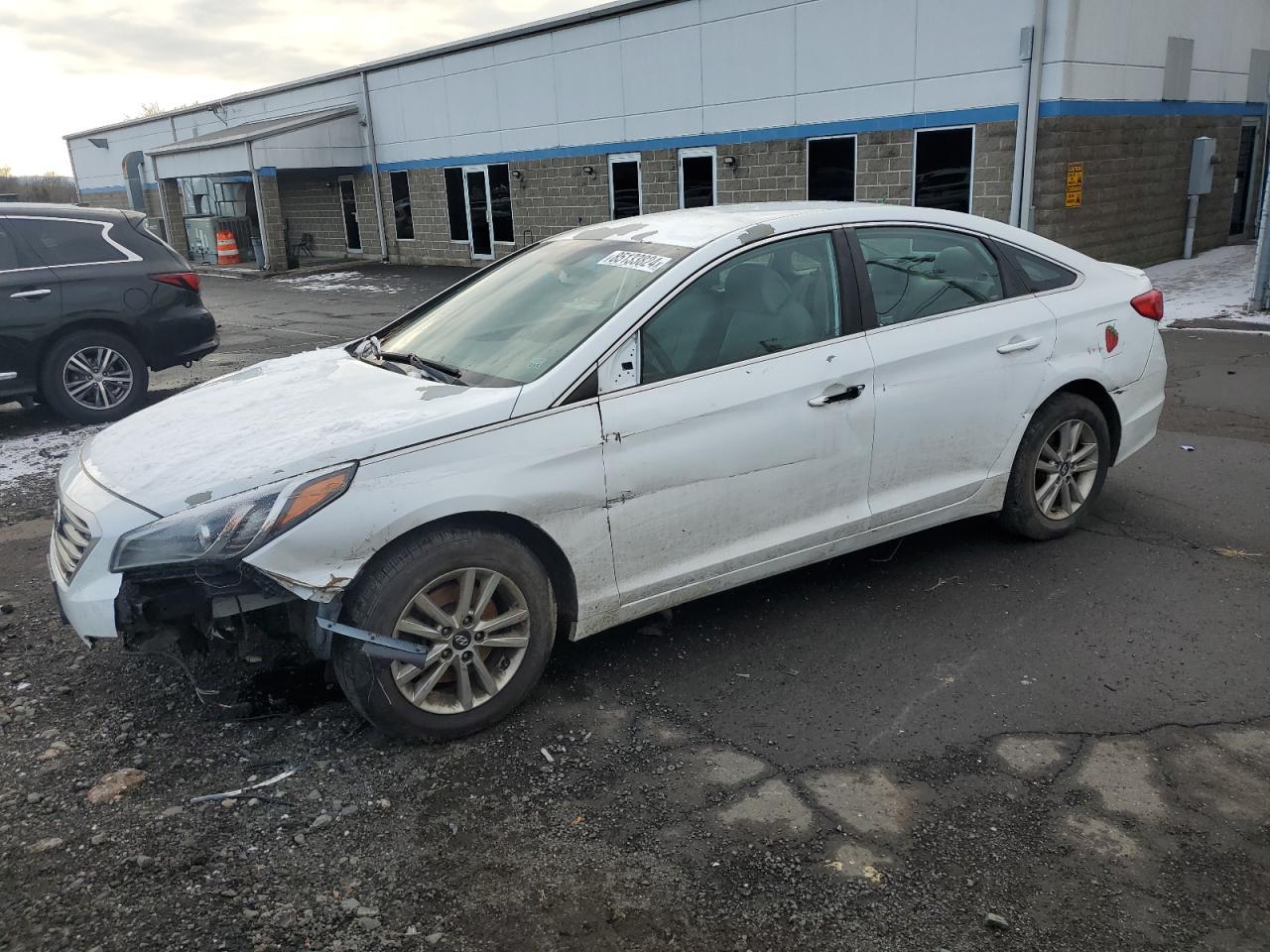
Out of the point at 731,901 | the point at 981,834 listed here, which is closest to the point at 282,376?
the point at 731,901

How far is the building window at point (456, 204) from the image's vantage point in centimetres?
2456

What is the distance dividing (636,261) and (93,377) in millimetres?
6383

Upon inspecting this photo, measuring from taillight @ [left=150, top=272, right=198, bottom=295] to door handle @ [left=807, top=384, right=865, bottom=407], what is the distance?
6.83m

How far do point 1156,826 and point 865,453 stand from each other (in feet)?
5.71

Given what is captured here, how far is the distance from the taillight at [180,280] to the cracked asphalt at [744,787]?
4636 mm

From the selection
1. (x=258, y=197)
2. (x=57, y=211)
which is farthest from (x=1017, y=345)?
(x=258, y=197)

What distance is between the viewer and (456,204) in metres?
24.8

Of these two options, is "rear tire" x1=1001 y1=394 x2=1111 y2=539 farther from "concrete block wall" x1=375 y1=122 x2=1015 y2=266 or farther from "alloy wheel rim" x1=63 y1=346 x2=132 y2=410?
"alloy wheel rim" x1=63 y1=346 x2=132 y2=410

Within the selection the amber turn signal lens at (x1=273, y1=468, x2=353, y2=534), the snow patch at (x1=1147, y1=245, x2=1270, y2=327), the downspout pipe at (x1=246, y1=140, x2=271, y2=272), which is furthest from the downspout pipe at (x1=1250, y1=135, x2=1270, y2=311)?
the downspout pipe at (x1=246, y1=140, x2=271, y2=272)

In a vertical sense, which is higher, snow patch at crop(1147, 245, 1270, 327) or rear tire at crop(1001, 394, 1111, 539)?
rear tire at crop(1001, 394, 1111, 539)

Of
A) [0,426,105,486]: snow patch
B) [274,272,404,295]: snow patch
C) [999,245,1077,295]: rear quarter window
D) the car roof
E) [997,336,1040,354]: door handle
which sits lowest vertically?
[274,272,404,295]: snow patch

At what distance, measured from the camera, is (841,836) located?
2.92 metres

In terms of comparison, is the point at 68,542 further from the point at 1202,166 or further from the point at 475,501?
the point at 1202,166

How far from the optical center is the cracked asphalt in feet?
8.64
